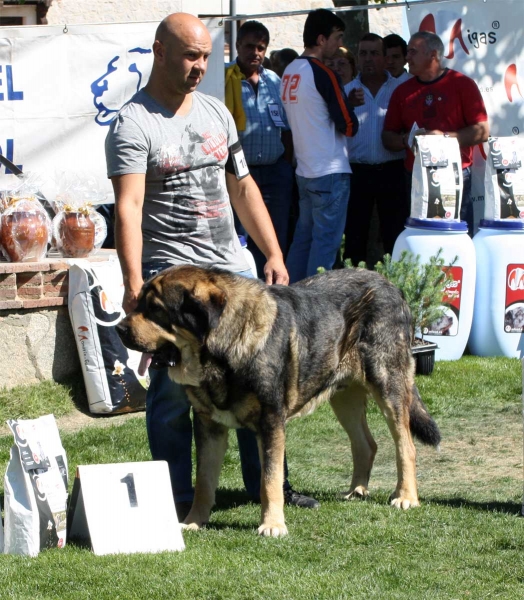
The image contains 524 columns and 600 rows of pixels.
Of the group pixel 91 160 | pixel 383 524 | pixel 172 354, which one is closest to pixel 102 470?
pixel 172 354

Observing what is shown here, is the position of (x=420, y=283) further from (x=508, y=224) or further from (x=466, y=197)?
(x=466, y=197)

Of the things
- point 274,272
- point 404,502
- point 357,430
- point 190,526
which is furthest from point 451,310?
point 190,526

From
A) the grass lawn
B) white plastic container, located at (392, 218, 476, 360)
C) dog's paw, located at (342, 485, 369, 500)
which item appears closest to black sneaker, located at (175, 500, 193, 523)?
the grass lawn

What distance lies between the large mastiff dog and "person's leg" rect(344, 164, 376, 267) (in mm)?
4361

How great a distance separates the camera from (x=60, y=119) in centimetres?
838

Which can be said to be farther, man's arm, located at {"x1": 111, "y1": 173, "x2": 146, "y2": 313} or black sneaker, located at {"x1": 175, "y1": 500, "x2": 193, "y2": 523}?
black sneaker, located at {"x1": 175, "y1": 500, "x2": 193, "y2": 523}

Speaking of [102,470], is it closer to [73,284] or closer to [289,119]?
[73,284]

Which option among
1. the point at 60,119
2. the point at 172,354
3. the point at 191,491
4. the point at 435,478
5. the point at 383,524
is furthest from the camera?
the point at 60,119

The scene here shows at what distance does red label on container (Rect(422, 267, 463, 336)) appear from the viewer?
8586 millimetres

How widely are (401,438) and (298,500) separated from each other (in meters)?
0.62

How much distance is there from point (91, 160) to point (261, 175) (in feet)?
5.53

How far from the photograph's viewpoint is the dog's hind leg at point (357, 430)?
5.45 metres

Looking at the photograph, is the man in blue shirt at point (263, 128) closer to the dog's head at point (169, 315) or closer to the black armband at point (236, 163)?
the black armband at point (236, 163)

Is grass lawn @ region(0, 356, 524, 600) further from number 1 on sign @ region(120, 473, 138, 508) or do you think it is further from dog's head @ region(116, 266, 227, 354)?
dog's head @ region(116, 266, 227, 354)
